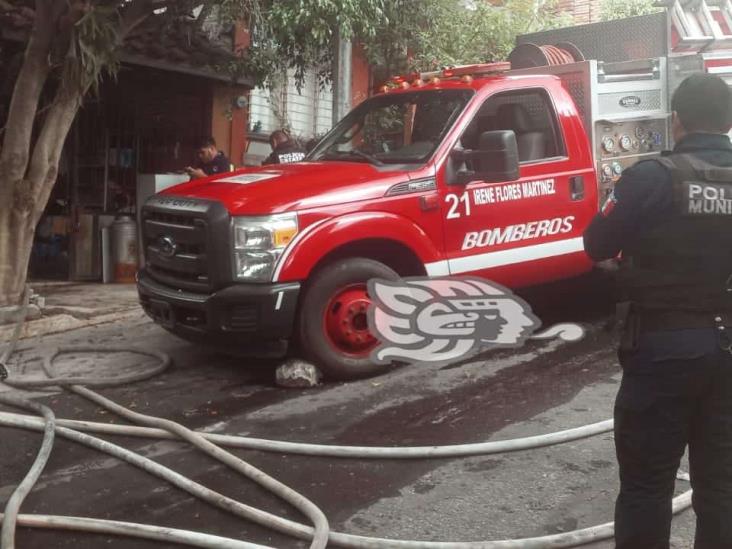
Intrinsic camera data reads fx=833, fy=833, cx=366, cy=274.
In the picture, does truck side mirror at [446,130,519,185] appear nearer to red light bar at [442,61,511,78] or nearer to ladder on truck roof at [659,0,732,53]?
red light bar at [442,61,511,78]

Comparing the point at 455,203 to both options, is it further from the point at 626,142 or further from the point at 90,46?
the point at 90,46

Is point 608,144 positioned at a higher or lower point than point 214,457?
higher

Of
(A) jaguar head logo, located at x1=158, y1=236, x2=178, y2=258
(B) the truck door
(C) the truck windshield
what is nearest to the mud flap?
(A) jaguar head logo, located at x1=158, y1=236, x2=178, y2=258

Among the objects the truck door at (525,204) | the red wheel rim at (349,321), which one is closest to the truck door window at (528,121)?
the truck door at (525,204)

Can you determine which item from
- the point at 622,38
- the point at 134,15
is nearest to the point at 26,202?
the point at 134,15

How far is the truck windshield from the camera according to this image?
592 cm

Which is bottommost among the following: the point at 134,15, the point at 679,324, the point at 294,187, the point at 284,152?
the point at 679,324

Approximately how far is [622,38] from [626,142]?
4.43 feet

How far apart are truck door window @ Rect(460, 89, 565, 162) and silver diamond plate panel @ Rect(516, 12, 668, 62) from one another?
169 centimetres

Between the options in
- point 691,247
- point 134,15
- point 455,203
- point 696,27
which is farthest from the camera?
point 696,27

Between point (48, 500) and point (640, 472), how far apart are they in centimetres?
254

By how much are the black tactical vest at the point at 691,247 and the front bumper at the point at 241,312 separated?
9.30 feet

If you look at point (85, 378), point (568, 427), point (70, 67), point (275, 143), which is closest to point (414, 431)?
point (568, 427)

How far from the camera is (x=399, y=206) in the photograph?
219 inches
